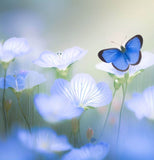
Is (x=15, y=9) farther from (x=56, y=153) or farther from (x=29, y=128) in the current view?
(x=56, y=153)

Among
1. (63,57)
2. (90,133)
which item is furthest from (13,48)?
(90,133)

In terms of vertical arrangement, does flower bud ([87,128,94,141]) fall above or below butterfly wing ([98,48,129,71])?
below

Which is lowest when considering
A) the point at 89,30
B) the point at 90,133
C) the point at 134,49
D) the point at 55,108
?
the point at 90,133

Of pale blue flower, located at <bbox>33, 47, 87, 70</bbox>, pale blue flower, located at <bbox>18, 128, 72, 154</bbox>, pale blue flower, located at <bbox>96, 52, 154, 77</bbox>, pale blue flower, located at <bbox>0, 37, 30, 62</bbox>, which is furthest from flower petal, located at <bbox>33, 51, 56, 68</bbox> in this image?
pale blue flower, located at <bbox>18, 128, 72, 154</bbox>

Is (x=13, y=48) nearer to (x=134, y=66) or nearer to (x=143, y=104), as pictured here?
(x=134, y=66)

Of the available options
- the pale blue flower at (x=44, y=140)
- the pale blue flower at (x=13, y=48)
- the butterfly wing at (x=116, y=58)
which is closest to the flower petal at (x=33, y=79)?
the pale blue flower at (x=13, y=48)

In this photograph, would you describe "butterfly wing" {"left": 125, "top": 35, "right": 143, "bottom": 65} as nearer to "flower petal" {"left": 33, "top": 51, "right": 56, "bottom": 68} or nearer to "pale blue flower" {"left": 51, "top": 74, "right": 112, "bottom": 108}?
"pale blue flower" {"left": 51, "top": 74, "right": 112, "bottom": 108}
